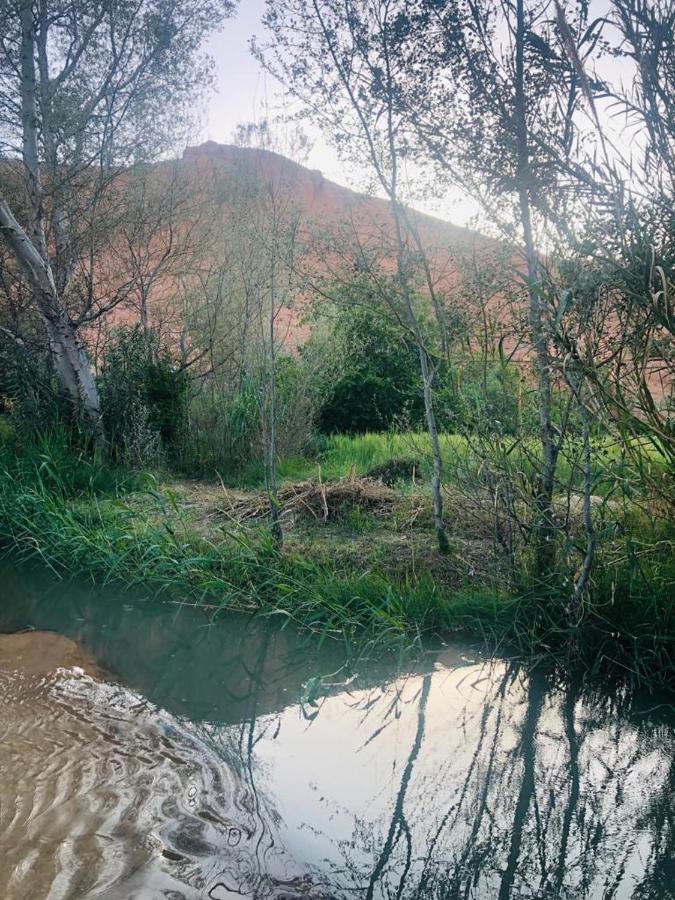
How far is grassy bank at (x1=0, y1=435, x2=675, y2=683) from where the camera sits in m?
4.21

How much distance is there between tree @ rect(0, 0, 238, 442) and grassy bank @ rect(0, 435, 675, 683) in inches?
64.0

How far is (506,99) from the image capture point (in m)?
4.43

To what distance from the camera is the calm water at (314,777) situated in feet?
8.98

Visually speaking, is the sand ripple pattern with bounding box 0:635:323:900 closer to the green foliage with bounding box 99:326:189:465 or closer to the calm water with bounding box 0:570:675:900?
the calm water with bounding box 0:570:675:900

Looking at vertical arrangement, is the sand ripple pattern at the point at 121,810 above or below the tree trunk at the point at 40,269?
below

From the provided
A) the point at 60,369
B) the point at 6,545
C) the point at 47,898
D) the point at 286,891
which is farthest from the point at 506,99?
the point at 60,369

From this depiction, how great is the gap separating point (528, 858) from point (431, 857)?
0.35 metres

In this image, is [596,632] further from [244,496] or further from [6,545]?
[6,545]

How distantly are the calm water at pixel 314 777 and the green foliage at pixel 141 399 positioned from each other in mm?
3756

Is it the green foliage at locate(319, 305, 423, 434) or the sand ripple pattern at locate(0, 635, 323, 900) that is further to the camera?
the green foliage at locate(319, 305, 423, 434)

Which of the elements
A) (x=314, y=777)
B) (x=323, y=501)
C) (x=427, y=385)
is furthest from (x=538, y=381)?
(x=323, y=501)

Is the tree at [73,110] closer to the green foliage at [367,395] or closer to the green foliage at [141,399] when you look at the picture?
the green foliage at [141,399]

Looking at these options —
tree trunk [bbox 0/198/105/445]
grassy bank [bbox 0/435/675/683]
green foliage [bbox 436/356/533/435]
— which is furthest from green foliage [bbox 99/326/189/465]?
green foliage [bbox 436/356/533/435]

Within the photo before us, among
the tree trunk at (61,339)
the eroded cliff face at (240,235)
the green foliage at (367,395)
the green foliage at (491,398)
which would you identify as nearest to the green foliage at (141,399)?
the tree trunk at (61,339)
